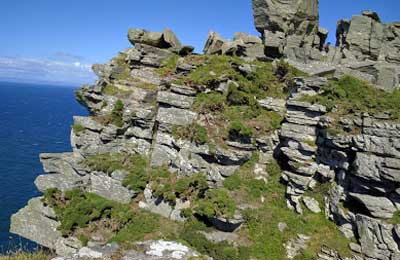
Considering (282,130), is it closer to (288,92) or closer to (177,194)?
(288,92)

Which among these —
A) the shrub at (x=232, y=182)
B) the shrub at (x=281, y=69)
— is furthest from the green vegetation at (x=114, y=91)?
the shrub at (x=281, y=69)

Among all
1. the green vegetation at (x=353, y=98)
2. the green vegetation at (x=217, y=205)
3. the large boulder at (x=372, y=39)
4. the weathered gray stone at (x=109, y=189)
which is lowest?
the weathered gray stone at (x=109, y=189)

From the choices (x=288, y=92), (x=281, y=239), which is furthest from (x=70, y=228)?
(x=288, y=92)

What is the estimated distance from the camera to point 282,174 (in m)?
19.7

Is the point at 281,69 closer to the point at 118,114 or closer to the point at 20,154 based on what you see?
the point at 118,114

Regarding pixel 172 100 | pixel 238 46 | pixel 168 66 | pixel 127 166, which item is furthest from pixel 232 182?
pixel 238 46

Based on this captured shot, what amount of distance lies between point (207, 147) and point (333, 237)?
8964mm

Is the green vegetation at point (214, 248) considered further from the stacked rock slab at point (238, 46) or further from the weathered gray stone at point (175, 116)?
the stacked rock slab at point (238, 46)

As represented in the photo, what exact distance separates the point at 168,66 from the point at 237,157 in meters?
11.0

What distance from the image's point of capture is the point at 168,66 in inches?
1031

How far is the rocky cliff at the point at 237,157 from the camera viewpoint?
15992 millimetres

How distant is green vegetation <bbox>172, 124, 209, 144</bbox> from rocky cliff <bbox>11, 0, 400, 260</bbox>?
10 cm

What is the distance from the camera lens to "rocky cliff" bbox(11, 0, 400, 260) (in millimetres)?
15992

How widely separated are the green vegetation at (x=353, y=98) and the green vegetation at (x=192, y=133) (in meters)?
6.88
